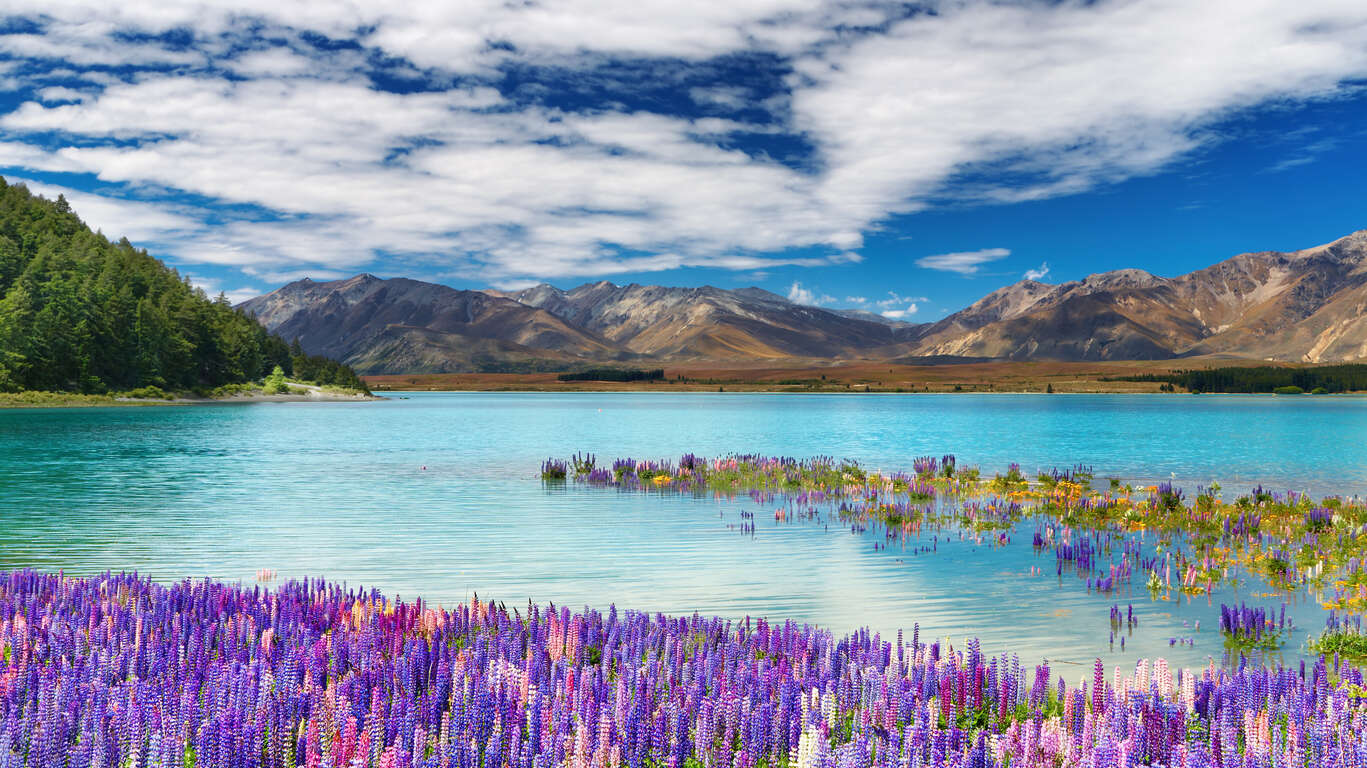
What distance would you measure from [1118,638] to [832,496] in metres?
22.3

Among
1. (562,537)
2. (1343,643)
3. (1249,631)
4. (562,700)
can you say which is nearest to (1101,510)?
(1249,631)

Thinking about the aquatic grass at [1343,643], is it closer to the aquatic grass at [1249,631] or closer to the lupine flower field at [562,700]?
the aquatic grass at [1249,631]

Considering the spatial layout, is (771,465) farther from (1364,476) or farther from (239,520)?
(1364,476)

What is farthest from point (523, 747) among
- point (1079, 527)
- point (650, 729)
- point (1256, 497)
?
point (1256, 497)

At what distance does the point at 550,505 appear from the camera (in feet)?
117

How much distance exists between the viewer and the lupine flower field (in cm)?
756

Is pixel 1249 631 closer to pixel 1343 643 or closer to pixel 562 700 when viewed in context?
pixel 1343 643

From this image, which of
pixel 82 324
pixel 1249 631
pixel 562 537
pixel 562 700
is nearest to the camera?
pixel 562 700

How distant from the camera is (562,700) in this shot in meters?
9.03

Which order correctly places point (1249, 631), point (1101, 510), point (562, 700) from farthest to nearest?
point (1101, 510) → point (1249, 631) → point (562, 700)

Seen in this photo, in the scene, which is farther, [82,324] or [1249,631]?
[82,324]

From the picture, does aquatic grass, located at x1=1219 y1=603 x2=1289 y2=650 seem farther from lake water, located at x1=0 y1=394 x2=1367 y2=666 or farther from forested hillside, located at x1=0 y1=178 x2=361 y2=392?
forested hillside, located at x1=0 y1=178 x2=361 y2=392

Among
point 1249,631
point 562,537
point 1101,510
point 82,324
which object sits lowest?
point 562,537

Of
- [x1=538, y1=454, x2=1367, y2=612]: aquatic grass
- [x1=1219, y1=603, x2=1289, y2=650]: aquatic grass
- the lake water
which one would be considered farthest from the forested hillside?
[x1=1219, y1=603, x2=1289, y2=650]: aquatic grass
